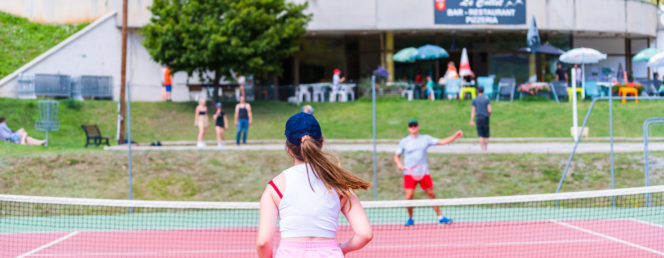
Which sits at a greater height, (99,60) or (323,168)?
(99,60)

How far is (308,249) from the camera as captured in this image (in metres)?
3.56

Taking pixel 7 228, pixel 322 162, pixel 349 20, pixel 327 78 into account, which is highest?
pixel 349 20

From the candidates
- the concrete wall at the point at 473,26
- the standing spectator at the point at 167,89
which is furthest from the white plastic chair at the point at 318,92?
the concrete wall at the point at 473,26

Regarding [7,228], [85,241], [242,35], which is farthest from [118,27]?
[85,241]

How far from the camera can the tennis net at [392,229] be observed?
907cm

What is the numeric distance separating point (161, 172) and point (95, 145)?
558 centimetres

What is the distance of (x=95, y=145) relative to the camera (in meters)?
20.9

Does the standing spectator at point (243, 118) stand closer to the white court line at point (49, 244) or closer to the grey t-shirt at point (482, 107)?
the grey t-shirt at point (482, 107)

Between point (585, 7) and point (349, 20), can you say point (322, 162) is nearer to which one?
point (349, 20)

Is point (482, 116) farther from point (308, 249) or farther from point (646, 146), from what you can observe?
point (308, 249)

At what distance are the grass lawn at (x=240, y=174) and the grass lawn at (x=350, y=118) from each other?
287cm

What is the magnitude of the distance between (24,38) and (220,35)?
9930mm

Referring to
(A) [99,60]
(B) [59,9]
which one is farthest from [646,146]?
(B) [59,9]

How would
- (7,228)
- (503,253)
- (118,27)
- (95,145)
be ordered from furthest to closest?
(118,27), (95,145), (7,228), (503,253)
